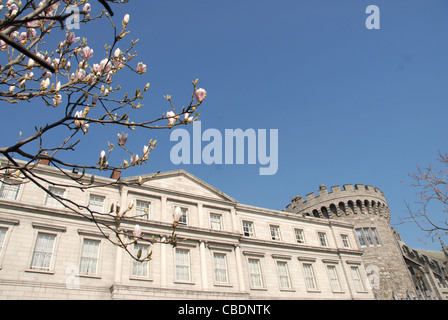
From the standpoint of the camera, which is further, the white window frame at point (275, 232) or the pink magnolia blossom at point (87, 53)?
the white window frame at point (275, 232)

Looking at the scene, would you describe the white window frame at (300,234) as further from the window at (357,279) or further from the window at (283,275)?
the window at (357,279)

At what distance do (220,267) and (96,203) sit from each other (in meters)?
10.2

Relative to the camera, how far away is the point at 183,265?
22.1 m

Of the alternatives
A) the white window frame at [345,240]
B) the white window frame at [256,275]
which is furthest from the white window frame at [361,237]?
the white window frame at [256,275]

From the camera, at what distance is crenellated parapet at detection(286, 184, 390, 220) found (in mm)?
39438

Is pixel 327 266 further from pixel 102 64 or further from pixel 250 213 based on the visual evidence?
pixel 102 64

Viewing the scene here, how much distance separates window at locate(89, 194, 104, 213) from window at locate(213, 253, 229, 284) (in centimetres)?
909

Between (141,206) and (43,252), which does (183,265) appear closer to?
(141,206)

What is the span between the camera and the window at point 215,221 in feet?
84.2

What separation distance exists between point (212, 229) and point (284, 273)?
26.1 ft

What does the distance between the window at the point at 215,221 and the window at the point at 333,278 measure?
11910 millimetres

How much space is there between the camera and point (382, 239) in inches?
1484

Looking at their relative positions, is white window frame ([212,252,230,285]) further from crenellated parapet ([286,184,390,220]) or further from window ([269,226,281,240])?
crenellated parapet ([286,184,390,220])

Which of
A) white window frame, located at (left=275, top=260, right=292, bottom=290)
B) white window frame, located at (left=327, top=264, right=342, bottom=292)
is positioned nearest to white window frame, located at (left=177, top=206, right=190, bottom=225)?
white window frame, located at (left=275, top=260, right=292, bottom=290)
